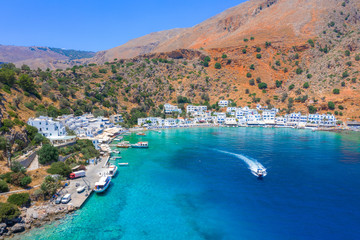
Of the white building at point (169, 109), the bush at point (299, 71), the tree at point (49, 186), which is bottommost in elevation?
the tree at point (49, 186)

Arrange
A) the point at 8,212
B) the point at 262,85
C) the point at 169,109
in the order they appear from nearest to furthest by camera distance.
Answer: the point at 8,212
the point at 169,109
the point at 262,85

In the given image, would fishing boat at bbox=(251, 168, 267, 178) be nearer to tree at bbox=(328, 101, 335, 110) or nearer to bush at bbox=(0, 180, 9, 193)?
bush at bbox=(0, 180, 9, 193)

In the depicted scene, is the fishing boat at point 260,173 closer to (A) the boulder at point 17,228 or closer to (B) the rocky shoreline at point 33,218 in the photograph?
(B) the rocky shoreline at point 33,218

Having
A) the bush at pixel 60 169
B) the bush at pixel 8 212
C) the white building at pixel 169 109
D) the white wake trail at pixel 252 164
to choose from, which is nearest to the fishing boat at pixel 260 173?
the white wake trail at pixel 252 164

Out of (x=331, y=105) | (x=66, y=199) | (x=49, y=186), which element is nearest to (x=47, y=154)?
(x=49, y=186)

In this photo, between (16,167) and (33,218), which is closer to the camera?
(33,218)

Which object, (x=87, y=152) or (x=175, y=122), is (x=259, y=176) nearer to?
(x=87, y=152)

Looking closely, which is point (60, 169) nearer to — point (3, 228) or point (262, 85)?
point (3, 228)
